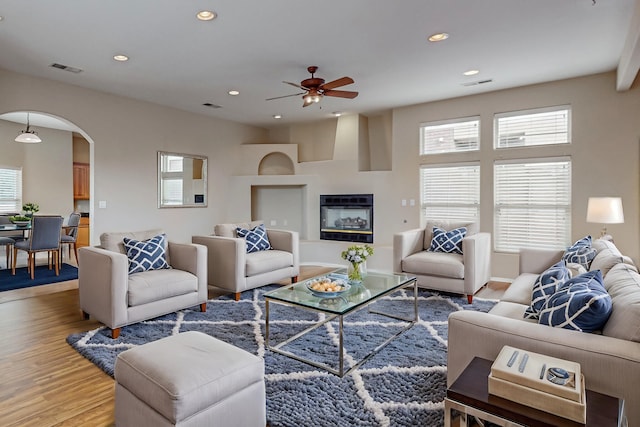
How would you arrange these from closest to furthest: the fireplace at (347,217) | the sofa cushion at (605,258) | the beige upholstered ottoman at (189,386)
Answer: the beige upholstered ottoman at (189,386) < the sofa cushion at (605,258) < the fireplace at (347,217)

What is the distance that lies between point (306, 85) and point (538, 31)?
2258 mm

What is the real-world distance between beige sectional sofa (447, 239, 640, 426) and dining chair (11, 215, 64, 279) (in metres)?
5.89

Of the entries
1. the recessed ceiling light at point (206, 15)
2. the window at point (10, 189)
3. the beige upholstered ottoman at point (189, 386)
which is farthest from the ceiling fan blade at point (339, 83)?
the window at point (10, 189)

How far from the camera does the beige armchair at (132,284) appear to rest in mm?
3076

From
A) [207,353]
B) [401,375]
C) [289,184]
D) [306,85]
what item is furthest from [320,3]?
[289,184]

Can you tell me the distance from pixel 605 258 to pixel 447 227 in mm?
2317

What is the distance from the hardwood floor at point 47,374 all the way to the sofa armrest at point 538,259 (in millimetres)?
3667

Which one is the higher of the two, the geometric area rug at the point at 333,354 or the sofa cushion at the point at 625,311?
the sofa cushion at the point at 625,311

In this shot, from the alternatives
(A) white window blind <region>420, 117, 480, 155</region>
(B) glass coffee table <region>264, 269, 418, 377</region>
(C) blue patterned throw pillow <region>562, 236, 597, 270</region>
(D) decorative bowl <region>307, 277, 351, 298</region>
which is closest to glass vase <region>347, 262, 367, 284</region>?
(B) glass coffee table <region>264, 269, 418, 377</region>

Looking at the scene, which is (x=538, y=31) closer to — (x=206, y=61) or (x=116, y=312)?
(x=206, y=61)

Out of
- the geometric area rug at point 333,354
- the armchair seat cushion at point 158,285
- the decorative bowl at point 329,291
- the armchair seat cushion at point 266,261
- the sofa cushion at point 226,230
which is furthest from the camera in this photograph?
the sofa cushion at point 226,230

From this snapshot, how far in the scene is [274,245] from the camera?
16.5 ft

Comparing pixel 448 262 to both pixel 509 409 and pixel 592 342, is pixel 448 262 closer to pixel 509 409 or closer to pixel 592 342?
pixel 592 342

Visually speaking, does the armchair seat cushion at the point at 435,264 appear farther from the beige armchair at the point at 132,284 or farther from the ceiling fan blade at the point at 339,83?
the beige armchair at the point at 132,284
